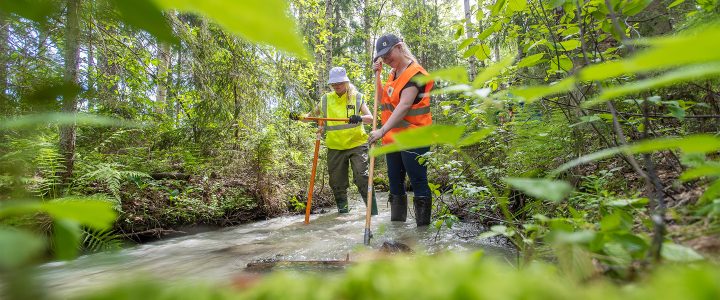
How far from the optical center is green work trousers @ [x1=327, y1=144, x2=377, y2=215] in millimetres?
6906

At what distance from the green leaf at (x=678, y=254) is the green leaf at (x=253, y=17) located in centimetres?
79

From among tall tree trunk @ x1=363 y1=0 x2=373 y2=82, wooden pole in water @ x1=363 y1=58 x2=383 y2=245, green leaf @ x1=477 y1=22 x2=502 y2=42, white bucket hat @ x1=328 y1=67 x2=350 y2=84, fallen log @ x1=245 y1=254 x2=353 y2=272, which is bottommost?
fallen log @ x1=245 y1=254 x2=353 y2=272

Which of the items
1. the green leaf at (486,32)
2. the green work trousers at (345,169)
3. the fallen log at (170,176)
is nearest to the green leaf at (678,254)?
the green leaf at (486,32)

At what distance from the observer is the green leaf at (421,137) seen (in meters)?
0.81

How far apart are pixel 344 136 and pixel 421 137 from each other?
607 cm

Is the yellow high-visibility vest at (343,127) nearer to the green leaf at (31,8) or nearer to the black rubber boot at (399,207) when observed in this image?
the black rubber boot at (399,207)

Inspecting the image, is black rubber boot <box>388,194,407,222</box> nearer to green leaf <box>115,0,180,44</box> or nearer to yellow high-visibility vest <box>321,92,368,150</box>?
yellow high-visibility vest <box>321,92,368,150</box>

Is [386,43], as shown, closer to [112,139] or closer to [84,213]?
[112,139]

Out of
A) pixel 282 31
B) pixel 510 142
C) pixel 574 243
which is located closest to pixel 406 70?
pixel 510 142

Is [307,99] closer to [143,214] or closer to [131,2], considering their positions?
[143,214]

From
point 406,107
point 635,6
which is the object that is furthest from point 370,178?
point 635,6

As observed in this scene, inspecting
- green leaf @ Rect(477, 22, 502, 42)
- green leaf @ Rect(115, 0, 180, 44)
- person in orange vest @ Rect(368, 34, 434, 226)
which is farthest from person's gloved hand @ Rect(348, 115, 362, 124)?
green leaf @ Rect(115, 0, 180, 44)

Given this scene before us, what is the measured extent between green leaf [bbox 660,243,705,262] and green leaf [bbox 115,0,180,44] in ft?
3.19

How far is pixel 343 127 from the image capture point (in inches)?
270
